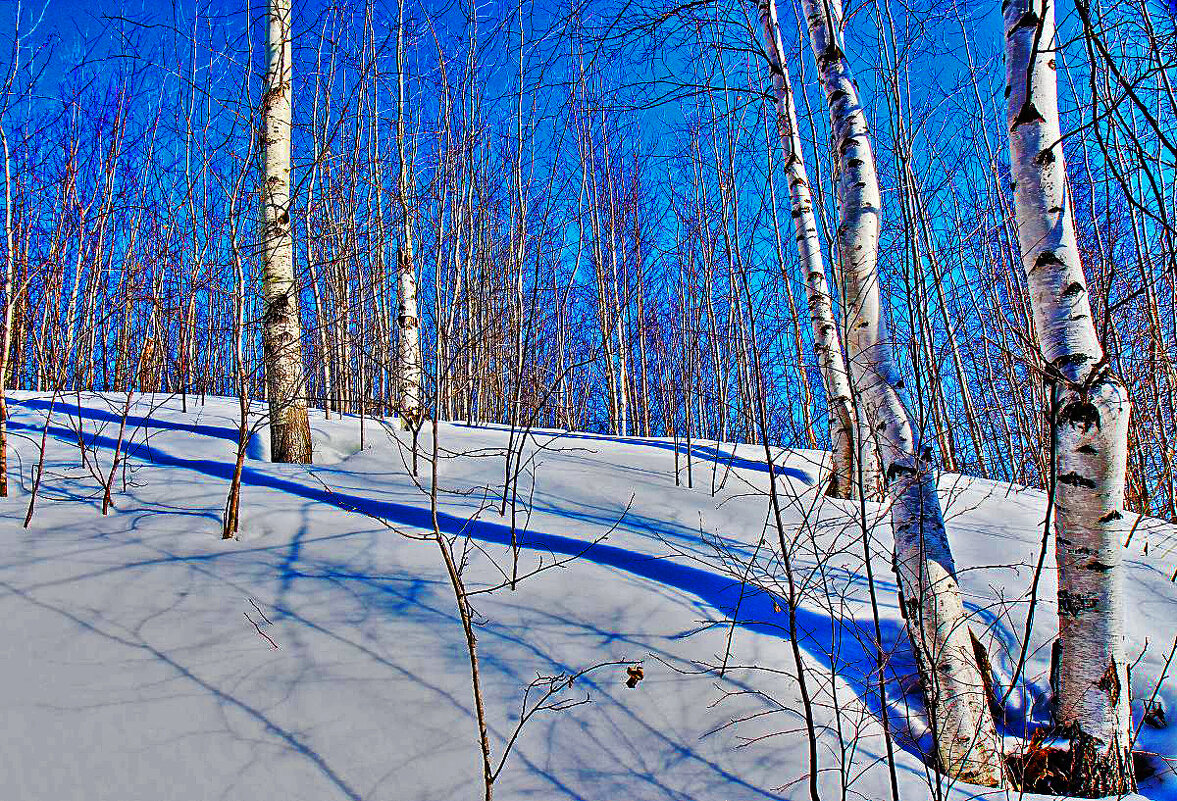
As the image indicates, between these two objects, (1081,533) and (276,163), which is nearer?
(1081,533)

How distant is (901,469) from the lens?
6.95ft

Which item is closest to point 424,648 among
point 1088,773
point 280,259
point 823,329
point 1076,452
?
point 1088,773

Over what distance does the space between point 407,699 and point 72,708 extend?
0.87 meters

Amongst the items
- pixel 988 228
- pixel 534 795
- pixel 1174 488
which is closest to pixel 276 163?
pixel 534 795

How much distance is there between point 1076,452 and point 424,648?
2.32 metres

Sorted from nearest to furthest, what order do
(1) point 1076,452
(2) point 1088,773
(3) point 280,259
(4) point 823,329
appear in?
(2) point 1088,773 → (1) point 1076,452 → (3) point 280,259 → (4) point 823,329

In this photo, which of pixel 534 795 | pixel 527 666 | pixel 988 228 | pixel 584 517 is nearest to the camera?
pixel 534 795

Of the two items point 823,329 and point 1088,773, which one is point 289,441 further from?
point 1088,773

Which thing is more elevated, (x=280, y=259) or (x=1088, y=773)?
(x=280, y=259)

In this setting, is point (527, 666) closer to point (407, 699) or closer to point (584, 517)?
point (407, 699)

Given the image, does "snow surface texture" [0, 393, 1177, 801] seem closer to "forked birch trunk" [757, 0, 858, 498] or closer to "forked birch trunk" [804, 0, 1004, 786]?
"forked birch trunk" [804, 0, 1004, 786]

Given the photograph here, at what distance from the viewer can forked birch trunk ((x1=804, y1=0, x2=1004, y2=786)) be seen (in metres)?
1.91

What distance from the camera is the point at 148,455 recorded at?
362cm

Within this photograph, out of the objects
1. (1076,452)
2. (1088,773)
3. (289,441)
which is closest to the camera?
(1088,773)
